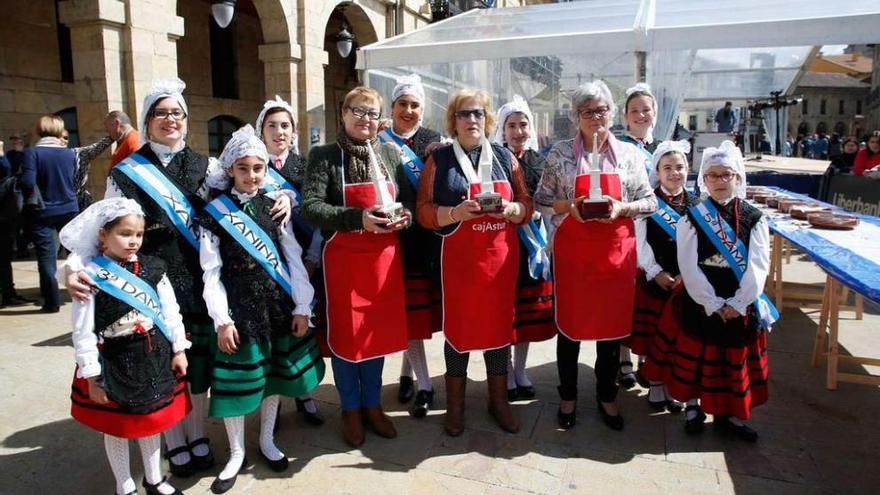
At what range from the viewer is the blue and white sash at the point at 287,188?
2.88m

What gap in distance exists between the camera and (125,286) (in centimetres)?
225

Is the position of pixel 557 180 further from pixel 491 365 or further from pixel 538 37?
pixel 538 37

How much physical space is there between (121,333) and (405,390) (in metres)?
1.82

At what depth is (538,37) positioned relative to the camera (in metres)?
6.36

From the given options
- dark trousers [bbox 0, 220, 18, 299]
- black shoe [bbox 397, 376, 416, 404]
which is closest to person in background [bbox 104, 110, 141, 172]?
dark trousers [bbox 0, 220, 18, 299]

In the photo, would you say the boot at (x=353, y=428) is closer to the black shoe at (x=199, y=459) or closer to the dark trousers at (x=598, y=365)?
the black shoe at (x=199, y=459)

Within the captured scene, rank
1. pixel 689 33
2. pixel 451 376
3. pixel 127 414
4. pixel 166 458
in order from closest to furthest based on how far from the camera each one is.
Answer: pixel 127 414 → pixel 166 458 → pixel 451 376 → pixel 689 33

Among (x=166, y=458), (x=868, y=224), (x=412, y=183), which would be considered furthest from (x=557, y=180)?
(x=868, y=224)

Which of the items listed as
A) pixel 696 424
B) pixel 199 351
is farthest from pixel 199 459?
pixel 696 424

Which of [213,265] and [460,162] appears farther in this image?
[460,162]

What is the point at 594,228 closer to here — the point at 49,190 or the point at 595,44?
the point at 595,44

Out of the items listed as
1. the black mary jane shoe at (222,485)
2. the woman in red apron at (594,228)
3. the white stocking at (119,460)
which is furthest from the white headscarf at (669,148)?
the white stocking at (119,460)

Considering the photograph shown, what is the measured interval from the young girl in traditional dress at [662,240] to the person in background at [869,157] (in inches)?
281

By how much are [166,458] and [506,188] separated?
2215 mm
